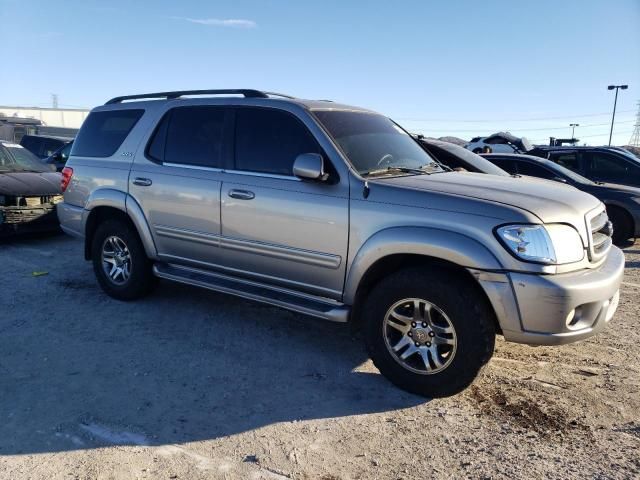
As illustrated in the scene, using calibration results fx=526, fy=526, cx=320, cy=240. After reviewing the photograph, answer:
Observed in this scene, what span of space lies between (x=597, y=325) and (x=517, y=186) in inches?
43.0

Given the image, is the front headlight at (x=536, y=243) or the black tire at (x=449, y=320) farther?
the black tire at (x=449, y=320)

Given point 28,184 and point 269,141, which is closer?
point 269,141

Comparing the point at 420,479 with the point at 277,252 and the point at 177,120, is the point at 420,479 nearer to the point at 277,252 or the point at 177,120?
the point at 277,252

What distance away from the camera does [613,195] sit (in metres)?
8.79

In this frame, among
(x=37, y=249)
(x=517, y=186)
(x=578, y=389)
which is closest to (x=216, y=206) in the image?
(x=517, y=186)

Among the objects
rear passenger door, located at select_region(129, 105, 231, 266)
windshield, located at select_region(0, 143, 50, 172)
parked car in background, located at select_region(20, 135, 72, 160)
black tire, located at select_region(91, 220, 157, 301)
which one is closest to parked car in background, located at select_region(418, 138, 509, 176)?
rear passenger door, located at select_region(129, 105, 231, 266)

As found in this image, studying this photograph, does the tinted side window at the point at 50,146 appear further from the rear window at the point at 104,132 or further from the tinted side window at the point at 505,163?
the tinted side window at the point at 505,163

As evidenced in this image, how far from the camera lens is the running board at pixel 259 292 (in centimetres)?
383

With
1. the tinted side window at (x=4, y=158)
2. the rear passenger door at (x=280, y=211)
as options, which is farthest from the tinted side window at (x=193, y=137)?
the tinted side window at (x=4, y=158)

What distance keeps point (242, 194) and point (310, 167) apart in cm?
81

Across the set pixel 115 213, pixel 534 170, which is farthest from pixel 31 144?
pixel 534 170

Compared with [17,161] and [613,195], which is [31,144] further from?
[613,195]

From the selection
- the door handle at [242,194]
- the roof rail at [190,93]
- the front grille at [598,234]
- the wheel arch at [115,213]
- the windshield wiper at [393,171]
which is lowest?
the wheel arch at [115,213]

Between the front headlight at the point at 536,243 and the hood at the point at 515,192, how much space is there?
0.31 feet
